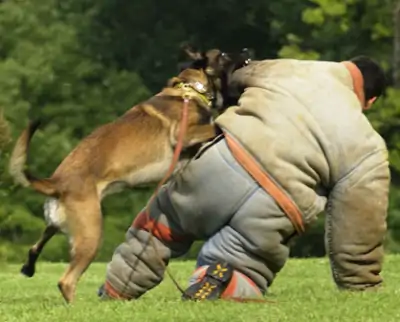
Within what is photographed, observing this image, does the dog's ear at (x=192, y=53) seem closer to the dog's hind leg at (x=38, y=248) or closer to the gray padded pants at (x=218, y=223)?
the gray padded pants at (x=218, y=223)

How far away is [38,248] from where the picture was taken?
8.32 m

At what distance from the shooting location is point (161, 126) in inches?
324

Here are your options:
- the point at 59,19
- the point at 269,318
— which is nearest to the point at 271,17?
the point at 59,19

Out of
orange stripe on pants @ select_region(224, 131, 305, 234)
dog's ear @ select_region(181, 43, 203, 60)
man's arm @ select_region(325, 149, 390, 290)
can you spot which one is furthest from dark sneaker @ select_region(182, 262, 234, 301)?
dog's ear @ select_region(181, 43, 203, 60)

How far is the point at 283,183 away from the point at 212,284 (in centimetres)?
69

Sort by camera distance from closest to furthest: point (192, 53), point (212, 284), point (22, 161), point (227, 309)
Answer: point (227, 309), point (212, 284), point (22, 161), point (192, 53)

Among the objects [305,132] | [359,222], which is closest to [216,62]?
[305,132]

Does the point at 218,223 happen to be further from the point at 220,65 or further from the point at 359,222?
the point at 220,65

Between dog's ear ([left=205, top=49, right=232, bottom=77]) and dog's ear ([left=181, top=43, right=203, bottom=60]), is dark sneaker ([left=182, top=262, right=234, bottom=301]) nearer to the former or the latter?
dog's ear ([left=205, top=49, right=232, bottom=77])

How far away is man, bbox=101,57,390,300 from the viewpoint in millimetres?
7355

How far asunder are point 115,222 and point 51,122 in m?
3.55

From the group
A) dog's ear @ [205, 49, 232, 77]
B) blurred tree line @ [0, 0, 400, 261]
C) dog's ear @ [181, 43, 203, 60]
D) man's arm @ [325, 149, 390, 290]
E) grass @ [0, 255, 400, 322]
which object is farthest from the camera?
blurred tree line @ [0, 0, 400, 261]

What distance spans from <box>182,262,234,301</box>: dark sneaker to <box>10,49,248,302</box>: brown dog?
3.12 feet

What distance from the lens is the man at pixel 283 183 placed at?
7.36 m
